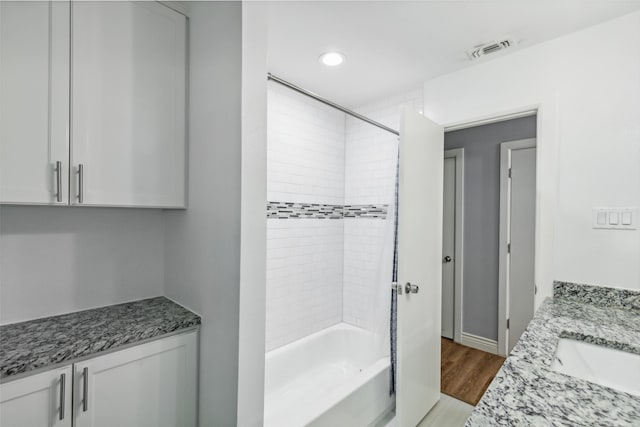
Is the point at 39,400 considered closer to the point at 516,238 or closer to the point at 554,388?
the point at 554,388

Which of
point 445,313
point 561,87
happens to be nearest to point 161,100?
point 561,87

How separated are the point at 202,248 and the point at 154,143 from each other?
1.81ft

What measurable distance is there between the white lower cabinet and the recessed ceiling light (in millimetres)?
1829

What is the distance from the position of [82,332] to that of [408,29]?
215 centimetres

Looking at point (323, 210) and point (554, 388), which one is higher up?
point (323, 210)

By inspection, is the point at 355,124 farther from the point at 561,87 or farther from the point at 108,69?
the point at 108,69

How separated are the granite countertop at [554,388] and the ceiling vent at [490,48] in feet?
5.15

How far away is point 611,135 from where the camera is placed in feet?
5.20

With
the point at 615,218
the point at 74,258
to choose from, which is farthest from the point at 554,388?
the point at 74,258

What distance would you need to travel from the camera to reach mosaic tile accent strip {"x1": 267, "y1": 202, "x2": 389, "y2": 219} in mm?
2385

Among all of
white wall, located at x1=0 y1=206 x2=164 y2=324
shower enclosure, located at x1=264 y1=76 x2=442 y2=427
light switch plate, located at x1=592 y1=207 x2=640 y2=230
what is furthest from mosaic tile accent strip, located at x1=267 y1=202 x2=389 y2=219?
light switch plate, located at x1=592 y1=207 x2=640 y2=230

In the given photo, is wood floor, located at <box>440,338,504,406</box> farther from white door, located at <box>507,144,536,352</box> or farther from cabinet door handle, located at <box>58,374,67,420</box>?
cabinet door handle, located at <box>58,374,67,420</box>

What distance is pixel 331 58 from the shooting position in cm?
202

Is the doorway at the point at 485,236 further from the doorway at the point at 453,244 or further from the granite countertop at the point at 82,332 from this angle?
the granite countertop at the point at 82,332
